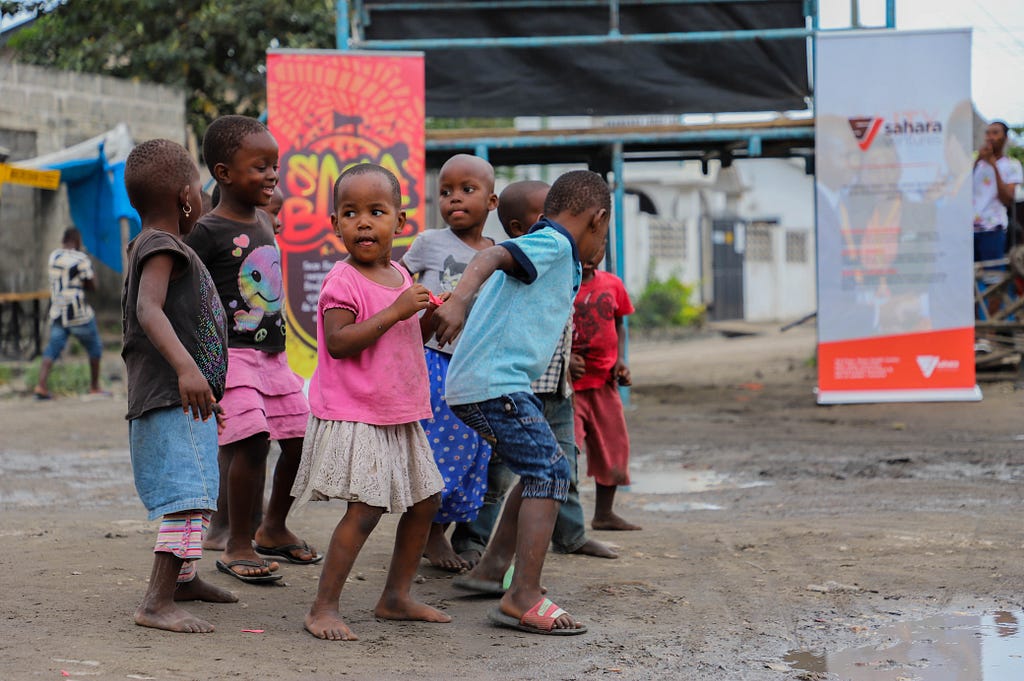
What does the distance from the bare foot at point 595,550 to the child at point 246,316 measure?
1.20m

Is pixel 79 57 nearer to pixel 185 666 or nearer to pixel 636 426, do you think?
pixel 636 426

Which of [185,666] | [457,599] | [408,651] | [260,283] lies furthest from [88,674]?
[260,283]

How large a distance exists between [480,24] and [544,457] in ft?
23.3

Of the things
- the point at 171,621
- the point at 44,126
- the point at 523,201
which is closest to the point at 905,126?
the point at 523,201

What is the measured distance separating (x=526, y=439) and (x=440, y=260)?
3.37 feet

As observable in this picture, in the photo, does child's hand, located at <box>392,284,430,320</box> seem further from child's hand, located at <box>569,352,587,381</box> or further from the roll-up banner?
the roll-up banner

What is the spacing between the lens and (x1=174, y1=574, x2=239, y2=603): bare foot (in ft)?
12.2

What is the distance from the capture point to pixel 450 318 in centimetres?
326

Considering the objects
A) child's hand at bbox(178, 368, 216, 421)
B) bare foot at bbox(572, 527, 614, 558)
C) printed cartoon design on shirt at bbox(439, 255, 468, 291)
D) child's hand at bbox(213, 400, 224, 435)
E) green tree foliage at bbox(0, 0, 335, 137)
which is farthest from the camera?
green tree foliage at bbox(0, 0, 335, 137)

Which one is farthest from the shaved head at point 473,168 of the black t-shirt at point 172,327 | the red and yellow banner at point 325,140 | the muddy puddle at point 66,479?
the red and yellow banner at point 325,140

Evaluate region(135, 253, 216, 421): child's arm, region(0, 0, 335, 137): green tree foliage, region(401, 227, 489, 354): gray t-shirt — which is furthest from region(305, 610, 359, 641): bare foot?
region(0, 0, 335, 137): green tree foliage

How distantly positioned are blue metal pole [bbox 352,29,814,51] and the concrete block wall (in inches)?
220

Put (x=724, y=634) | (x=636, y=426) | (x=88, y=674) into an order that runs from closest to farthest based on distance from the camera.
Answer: (x=88, y=674)
(x=724, y=634)
(x=636, y=426)

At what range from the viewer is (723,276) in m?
27.8
